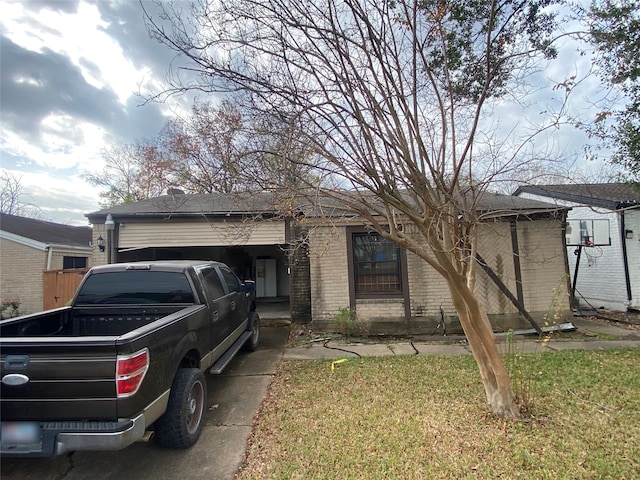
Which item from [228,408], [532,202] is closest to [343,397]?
[228,408]

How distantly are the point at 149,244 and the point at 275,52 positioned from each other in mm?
6683

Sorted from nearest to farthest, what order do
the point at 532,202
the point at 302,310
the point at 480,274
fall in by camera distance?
the point at 480,274 → the point at 532,202 → the point at 302,310

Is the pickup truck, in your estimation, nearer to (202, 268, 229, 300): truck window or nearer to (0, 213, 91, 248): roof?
(202, 268, 229, 300): truck window

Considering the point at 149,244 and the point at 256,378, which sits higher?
the point at 149,244

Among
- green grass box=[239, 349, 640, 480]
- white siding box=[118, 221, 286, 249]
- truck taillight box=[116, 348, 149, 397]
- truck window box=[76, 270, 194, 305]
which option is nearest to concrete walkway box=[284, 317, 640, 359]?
green grass box=[239, 349, 640, 480]

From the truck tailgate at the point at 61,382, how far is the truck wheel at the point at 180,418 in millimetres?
728

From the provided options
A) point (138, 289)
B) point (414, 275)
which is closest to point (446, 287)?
point (414, 275)

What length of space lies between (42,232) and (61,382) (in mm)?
18161

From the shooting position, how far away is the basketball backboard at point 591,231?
30.1ft

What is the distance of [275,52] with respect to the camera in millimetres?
3717

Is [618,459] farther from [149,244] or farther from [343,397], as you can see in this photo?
[149,244]

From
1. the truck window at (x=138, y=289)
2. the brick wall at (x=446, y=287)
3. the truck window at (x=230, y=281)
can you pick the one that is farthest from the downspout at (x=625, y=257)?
the truck window at (x=138, y=289)

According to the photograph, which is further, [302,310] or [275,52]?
[302,310]

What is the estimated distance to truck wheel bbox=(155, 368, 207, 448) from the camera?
3086mm
